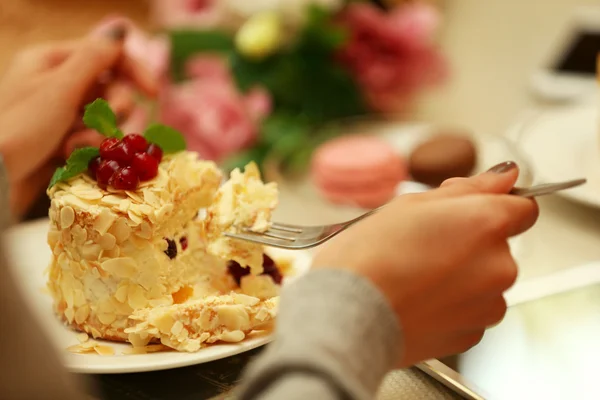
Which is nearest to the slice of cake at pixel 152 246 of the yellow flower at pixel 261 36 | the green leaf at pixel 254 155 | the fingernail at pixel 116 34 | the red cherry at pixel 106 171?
the red cherry at pixel 106 171

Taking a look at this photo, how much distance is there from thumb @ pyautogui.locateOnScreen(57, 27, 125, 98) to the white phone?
35.8 inches

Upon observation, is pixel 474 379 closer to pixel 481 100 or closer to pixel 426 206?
pixel 426 206

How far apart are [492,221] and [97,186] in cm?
37

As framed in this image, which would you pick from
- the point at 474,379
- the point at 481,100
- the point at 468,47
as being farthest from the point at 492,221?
the point at 468,47

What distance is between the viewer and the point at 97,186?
670 millimetres

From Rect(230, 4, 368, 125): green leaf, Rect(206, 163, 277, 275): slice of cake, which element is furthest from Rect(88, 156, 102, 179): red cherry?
Rect(230, 4, 368, 125): green leaf

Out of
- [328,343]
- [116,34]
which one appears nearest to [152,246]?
[328,343]

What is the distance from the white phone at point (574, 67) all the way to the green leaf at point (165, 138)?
969mm

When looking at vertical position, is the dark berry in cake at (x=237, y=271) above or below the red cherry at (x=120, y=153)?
below

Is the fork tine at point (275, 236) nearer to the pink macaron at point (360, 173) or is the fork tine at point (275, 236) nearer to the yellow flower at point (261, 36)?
the pink macaron at point (360, 173)

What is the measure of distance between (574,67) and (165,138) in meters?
1.12

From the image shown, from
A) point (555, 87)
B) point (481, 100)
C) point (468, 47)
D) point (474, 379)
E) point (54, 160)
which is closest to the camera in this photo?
point (474, 379)

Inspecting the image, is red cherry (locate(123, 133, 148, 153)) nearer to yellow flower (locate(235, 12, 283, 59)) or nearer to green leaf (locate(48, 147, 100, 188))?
green leaf (locate(48, 147, 100, 188))

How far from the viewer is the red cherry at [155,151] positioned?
69 cm
